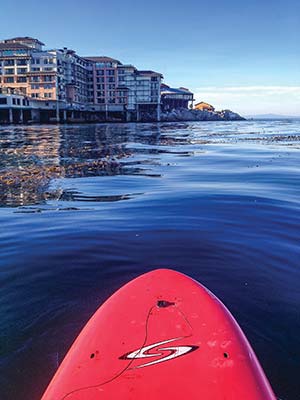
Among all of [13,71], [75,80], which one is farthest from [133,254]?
[75,80]

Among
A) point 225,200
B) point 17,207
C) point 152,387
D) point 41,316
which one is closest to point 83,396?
point 152,387

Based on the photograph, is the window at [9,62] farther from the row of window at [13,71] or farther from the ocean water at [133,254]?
the ocean water at [133,254]

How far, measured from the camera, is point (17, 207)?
671cm

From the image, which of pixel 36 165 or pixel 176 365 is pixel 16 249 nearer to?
pixel 176 365

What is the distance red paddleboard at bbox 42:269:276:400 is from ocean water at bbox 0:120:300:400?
0.69 m

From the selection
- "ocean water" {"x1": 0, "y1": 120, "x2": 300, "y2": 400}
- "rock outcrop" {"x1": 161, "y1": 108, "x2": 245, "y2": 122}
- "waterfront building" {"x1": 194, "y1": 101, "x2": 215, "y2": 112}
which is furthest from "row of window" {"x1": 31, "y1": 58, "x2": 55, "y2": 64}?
"waterfront building" {"x1": 194, "y1": 101, "x2": 215, "y2": 112}

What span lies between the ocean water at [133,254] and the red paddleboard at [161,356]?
69 cm

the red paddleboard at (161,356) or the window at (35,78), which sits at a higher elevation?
the window at (35,78)

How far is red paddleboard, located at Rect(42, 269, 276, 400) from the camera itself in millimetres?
1607

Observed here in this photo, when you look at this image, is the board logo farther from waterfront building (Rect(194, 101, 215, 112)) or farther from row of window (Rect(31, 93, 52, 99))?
waterfront building (Rect(194, 101, 215, 112))

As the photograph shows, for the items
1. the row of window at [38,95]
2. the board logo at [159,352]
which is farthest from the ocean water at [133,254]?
the row of window at [38,95]

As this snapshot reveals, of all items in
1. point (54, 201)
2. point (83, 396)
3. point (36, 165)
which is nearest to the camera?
point (83, 396)

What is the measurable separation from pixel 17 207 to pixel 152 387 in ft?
19.3

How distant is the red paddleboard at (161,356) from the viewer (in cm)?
161
